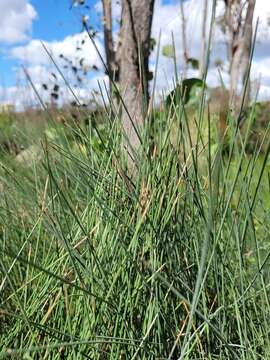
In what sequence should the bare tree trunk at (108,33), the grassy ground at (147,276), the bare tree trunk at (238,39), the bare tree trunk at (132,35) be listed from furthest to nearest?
Answer: the bare tree trunk at (238,39) → the bare tree trunk at (108,33) → the bare tree trunk at (132,35) → the grassy ground at (147,276)

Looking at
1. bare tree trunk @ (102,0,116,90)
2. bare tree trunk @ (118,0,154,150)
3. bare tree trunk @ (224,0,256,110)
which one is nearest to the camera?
bare tree trunk @ (118,0,154,150)

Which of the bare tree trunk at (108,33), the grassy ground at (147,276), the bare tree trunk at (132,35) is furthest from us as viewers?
the bare tree trunk at (108,33)

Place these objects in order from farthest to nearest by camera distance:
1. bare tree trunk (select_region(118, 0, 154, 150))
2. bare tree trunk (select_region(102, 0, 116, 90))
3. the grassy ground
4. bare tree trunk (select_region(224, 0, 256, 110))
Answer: bare tree trunk (select_region(224, 0, 256, 110)), bare tree trunk (select_region(102, 0, 116, 90)), bare tree trunk (select_region(118, 0, 154, 150)), the grassy ground

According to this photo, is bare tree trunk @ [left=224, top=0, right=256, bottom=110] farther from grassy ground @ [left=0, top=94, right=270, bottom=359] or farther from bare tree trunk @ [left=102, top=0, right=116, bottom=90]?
grassy ground @ [left=0, top=94, right=270, bottom=359]

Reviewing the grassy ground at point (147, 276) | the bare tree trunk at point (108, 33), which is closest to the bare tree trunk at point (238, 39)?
the bare tree trunk at point (108, 33)

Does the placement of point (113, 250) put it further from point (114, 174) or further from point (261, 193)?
point (261, 193)

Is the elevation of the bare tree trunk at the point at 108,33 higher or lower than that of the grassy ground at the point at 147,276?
lower

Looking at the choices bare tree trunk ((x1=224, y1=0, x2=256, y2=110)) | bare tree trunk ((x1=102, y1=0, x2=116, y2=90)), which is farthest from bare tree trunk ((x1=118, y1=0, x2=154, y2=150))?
bare tree trunk ((x1=224, y1=0, x2=256, y2=110))

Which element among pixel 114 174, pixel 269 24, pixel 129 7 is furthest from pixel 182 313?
pixel 269 24

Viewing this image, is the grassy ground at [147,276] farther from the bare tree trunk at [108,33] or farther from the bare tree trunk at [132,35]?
the bare tree trunk at [108,33]

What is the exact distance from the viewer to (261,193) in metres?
1.14

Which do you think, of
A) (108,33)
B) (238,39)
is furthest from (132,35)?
(238,39)

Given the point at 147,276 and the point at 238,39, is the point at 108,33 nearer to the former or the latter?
the point at 238,39

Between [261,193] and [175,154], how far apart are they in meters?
0.41
